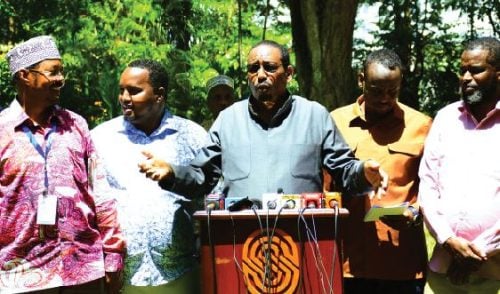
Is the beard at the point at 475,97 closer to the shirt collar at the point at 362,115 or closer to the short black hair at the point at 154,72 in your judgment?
the shirt collar at the point at 362,115

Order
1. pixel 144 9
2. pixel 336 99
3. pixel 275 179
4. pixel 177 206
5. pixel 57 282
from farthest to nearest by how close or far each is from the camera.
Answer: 1. pixel 144 9
2. pixel 336 99
3. pixel 177 206
4. pixel 275 179
5. pixel 57 282

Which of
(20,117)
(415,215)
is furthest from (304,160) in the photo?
(20,117)

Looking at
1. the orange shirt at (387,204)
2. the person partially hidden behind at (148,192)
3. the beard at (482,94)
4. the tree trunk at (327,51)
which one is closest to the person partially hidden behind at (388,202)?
the orange shirt at (387,204)

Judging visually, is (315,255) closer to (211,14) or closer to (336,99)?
(336,99)

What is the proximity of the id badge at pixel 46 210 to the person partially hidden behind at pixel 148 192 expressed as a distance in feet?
1.94

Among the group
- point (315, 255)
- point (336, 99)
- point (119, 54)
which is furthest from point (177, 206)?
point (119, 54)

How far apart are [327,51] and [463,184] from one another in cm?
354

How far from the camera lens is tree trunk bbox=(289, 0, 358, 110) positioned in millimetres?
7145

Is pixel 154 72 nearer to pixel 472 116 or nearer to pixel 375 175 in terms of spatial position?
pixel 375 175

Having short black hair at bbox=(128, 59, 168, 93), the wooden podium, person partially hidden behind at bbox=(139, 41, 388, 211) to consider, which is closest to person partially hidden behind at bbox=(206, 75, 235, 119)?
short black hair at bbox=(128, 59, 168, 93)

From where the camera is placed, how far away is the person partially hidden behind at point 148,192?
395 cm

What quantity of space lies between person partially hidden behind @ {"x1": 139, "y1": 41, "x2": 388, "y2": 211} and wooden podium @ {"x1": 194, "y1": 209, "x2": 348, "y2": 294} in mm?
362

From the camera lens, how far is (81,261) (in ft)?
11.5

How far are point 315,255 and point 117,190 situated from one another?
1.21 metres
